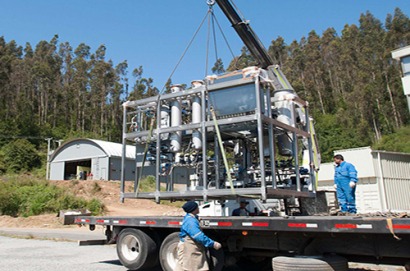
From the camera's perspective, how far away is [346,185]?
7805 millimetres

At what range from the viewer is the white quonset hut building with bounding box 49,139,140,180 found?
37.0 meters

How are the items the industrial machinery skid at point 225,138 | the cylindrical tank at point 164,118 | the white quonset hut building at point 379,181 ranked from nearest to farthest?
the industrial machinery skid at point 225,138
the cylindrical tank at point 164,118
the white quonset hut building at point 379,181

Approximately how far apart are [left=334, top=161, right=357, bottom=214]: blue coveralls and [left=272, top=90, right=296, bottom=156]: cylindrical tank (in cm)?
122

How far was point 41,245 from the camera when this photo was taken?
11531mm

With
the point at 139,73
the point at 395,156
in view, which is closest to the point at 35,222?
the point at 395,156

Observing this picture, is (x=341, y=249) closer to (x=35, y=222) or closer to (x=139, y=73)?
(x=35, y=222)

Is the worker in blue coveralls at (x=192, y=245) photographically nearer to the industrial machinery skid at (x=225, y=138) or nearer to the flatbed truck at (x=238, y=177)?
the flatbed truck at (x=238, y=177)

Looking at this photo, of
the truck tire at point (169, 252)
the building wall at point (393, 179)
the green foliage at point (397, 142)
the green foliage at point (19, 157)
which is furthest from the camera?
the green foliage at point (19, 157)

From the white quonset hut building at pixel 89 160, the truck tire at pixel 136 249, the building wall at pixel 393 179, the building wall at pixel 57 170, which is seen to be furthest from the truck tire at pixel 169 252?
the building wall at pixel 57 170

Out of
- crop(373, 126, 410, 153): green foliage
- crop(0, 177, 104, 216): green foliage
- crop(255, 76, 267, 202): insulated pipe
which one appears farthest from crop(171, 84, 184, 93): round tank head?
crop(373, 126, 410, 153): green foliage

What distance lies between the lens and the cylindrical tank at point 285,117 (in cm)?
765

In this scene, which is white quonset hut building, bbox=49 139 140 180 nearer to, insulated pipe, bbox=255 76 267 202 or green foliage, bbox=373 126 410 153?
green foliage, bbox=373 126 410 153

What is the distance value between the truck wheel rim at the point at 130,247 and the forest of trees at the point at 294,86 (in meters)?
36.1

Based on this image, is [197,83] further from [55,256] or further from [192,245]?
[55,256]
